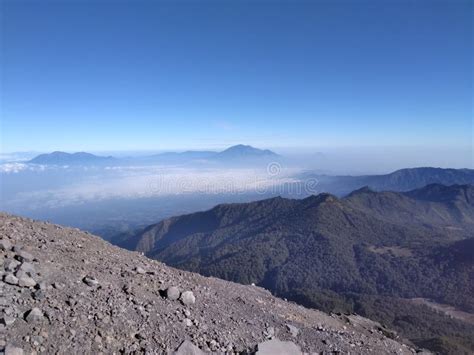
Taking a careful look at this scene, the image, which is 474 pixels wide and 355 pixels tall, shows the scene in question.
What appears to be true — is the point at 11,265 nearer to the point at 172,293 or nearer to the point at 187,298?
the point at 172,293

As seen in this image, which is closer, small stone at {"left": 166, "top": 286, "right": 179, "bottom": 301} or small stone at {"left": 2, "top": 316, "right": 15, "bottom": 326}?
small stone at {"left": 2, "top": 316, "right": 15, "bottom": 326}

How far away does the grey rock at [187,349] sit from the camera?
10531 mm

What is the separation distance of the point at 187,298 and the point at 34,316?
5.36 m

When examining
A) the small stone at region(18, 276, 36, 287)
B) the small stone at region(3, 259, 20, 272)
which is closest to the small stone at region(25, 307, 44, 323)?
the small stone at region(18, 276, 36, 287)

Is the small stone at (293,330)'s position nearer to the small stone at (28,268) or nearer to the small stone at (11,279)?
the small stone at (28,268)

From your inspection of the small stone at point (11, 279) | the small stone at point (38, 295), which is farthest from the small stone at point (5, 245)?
the small stone at point (38, 295)

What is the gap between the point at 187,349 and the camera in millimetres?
10680

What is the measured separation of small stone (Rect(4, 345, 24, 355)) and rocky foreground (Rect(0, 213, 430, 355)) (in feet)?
0.07

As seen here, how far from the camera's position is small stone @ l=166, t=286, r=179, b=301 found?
1327 cm

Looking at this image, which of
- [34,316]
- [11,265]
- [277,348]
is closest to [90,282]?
[11,265]

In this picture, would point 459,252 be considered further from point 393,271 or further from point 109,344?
point 109,344

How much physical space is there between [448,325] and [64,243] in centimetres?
13109

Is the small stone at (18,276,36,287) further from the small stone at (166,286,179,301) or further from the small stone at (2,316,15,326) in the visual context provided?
the small stone at (166,286,179,301)

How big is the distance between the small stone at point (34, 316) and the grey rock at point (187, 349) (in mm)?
3762
